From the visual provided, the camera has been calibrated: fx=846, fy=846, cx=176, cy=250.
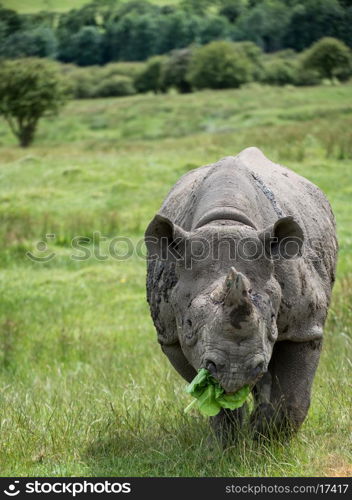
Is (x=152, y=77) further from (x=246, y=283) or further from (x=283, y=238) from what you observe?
(x=246, y=283)

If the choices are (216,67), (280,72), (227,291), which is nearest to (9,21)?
(280,72)

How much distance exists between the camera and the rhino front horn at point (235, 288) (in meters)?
3.96

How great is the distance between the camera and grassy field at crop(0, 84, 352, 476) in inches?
214

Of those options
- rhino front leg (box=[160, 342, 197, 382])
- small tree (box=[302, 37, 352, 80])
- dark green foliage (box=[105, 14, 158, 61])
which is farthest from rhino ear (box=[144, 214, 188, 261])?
dark green foliage (box=[105, 14, 158, 61])

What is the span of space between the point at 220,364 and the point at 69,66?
144 ft

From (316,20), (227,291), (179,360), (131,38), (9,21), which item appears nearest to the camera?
(227,291)

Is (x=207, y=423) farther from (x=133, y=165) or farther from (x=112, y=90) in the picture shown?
(x=112, y=90)

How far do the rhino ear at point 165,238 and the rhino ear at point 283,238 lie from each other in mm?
455

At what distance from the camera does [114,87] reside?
52.6 m

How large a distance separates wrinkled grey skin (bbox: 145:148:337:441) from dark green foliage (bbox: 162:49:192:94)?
49.4m

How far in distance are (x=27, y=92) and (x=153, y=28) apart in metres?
16.6

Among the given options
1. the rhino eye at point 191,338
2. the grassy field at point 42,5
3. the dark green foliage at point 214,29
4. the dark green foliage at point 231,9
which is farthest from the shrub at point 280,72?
the rhino eye at point 191,338

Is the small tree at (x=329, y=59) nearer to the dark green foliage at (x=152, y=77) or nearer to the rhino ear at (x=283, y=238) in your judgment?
the rhino ear at (x=283, y=238)

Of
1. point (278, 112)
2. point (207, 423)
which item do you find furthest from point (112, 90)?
A: point (207, 423)
